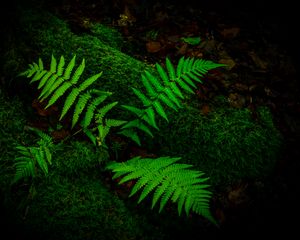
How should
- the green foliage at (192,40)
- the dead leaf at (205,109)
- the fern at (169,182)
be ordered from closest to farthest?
the fern at (169,182), the dead leaf at (205,109), the green foliage at (192,40)

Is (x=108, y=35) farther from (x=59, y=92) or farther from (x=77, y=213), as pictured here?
(x=77, y=213)

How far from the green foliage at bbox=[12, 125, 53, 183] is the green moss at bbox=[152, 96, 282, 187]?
1130 mm

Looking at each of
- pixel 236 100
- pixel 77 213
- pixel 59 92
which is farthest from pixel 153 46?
pixel 77 213

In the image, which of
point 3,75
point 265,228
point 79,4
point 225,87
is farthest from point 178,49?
point 265,228

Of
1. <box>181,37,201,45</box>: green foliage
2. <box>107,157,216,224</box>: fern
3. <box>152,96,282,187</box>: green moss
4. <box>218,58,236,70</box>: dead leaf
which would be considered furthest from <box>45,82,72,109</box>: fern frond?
<box>218,58,236,70</box>: dead leaf

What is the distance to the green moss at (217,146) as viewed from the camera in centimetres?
297

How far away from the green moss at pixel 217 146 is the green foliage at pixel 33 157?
1130 mm

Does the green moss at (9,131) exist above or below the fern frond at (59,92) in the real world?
below

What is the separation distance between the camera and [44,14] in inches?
131

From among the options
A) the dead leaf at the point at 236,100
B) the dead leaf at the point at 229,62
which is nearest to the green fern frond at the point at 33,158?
the dead leaf at the point at 236,100

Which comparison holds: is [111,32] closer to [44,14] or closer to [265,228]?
[44,14]

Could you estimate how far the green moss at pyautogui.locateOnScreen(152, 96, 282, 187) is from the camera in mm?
2975

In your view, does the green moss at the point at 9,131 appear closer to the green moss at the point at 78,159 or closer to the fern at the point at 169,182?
Result: the green moss at the point at 78,159

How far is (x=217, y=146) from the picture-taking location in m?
3.00
